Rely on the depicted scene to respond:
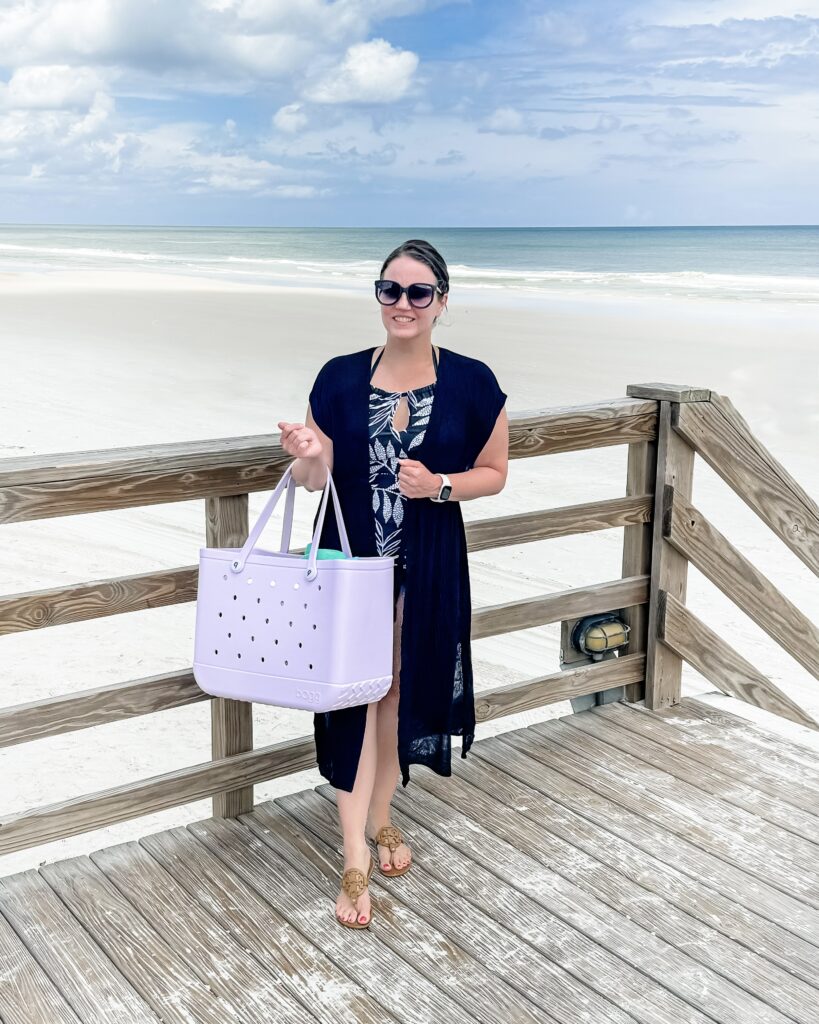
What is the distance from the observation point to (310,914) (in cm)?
270

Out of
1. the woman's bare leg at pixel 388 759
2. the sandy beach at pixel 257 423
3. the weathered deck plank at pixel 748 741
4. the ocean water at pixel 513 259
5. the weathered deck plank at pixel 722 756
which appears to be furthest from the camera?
the ocean water at pixel 513 259

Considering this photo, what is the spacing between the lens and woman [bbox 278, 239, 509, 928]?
2.60 metres

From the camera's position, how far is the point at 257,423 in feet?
37.9

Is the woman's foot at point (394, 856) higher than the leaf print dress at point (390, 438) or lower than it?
lower

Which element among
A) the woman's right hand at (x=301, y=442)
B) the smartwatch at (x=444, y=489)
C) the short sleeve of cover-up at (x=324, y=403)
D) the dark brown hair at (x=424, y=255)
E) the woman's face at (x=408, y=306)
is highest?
the dark brown hair at (x=424, y=255)

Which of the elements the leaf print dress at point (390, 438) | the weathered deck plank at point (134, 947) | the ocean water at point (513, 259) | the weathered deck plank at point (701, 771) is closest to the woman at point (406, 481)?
the leaf print dress at point (390, 438)

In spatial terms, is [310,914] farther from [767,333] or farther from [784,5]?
[784,5]

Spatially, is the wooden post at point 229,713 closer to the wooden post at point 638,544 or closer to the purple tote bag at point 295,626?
the purple tote bag at point 295,626

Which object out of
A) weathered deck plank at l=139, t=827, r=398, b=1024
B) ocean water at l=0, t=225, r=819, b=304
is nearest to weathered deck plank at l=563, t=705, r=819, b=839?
weathered deck plank at l=139, t=827, r=398, b=1024

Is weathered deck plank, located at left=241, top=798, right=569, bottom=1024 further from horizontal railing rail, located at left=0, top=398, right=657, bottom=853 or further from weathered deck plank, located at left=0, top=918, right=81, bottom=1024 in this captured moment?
weathered deck plank, located at left=0, top=918, right=81, bottom=1024

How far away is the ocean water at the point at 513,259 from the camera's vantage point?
31.1m

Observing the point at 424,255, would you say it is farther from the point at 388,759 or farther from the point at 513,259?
the point at 513,259

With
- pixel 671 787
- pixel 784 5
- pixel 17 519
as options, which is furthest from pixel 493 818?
pixel 784 5

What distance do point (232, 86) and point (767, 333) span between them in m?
Answer: 53.6
